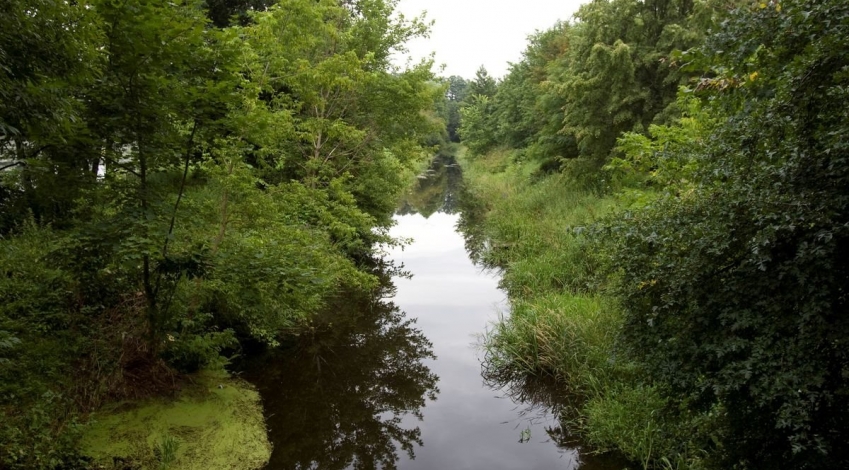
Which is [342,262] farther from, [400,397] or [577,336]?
[577,336]

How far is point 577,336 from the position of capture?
22.6 ft

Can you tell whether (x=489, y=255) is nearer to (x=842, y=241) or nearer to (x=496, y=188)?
(x=496, y=188)

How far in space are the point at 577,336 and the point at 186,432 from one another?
5168mm

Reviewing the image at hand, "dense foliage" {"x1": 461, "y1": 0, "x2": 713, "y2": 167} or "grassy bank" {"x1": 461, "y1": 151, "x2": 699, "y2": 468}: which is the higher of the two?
"dense foliage" {"x1": 461, "y1": 0, "x2": 713, "y2": 167}

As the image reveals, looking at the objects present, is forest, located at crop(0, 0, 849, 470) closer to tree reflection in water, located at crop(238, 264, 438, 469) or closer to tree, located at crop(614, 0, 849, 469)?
tree, located at crop(614, 0, 849, 469)

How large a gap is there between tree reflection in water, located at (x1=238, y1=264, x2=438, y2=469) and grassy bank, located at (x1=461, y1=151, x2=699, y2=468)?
143 centimetres

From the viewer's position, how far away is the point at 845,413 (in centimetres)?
274

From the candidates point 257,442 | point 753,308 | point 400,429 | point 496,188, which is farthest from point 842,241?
point 496,188

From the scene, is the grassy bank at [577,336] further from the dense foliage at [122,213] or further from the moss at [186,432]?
the moss at [186,432]

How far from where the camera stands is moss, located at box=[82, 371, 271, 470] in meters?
4.54

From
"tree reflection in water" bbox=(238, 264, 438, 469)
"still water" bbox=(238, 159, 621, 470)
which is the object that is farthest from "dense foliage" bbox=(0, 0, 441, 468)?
"still water" bbox=(238, 159, 621, 470)

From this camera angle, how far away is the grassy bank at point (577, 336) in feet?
16.3

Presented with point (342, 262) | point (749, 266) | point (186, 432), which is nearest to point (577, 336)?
point (749, 266)

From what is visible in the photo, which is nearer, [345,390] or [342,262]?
[345,390]
